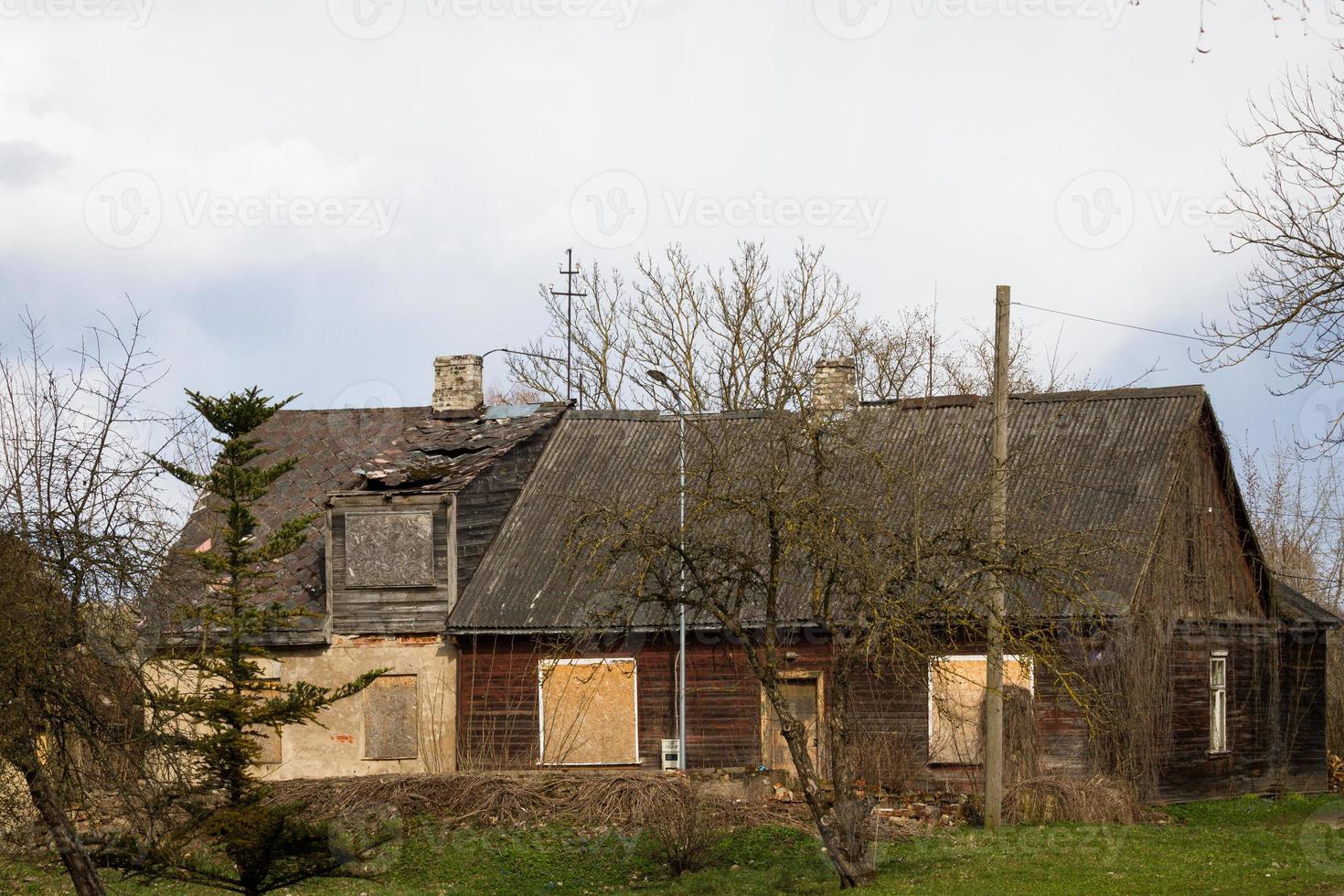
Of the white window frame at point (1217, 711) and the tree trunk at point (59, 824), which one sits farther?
the white window frame at point (1217, 711)

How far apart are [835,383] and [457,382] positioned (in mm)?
7220

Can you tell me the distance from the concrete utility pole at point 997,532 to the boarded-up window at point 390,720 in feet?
30.8

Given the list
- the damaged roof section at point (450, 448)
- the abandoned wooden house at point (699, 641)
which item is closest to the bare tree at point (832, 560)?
the abandoned wooden house at point (699, 641)

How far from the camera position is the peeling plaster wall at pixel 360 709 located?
78.6 ft

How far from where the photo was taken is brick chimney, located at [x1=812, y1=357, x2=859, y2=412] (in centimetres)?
2778

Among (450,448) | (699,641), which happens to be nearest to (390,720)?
(450,448)

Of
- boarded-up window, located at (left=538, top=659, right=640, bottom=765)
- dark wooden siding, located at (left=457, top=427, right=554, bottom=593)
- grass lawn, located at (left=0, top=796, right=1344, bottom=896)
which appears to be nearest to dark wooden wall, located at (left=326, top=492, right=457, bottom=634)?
dark wooden siding, located at (left=457, top=427, right=554, bottom=593)

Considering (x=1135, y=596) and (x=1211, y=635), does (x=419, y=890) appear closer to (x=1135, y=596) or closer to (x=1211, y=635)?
(x=1135, y=596)

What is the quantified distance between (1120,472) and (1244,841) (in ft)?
24.4

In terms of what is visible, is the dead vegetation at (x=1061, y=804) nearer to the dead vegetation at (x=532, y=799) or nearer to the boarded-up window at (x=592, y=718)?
the dead vegetation at (x=532, y=799)

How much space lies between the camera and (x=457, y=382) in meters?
28.8

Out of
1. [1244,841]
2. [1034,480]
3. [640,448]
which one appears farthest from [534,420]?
[1244,841]

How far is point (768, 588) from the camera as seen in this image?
1575 centimetres

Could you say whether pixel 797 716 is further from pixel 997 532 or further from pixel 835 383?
pixel 835 383
